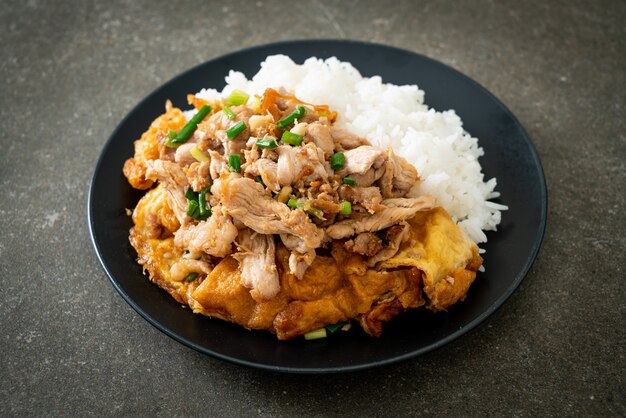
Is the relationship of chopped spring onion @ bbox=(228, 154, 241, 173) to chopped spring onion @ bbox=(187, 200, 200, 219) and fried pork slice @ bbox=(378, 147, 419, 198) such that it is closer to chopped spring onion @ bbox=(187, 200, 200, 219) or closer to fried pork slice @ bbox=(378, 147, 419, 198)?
chopped spring onion @ bbox=(187, 200, 200, 219)

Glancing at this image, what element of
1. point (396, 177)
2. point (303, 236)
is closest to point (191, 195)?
point (303, 236)

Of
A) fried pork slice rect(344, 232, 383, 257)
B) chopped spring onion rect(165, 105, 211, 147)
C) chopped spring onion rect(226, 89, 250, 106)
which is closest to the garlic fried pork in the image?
fried pork slice rect(344, 232, 383, 257)

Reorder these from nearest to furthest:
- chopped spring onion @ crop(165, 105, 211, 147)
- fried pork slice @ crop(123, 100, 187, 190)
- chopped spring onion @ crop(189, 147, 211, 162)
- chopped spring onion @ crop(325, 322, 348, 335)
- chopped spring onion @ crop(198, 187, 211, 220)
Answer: chopped spring onion @ crop(325, 322, 348, 335) < chopped spring onion @ crop(198, 187, 211, 220) < chopped spring onion @ crop(189, 147, 211, 162) < chopped spring onion @ crop(165, 105, 211, 147) < fried pork slice @ crop(123, 100, 187, 190)

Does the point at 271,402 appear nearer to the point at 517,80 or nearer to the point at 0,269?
the point at 0,269

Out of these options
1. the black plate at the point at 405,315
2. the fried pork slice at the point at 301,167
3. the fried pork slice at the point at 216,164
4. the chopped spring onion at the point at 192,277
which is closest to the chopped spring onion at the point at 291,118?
the fried pork slice at the point at 301,167

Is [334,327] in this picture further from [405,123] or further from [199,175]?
[405,123]

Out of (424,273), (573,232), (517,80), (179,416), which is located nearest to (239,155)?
(424,273)
